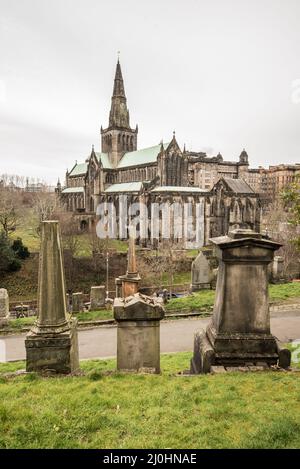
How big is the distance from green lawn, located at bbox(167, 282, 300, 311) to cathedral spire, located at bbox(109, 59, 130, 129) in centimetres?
5537

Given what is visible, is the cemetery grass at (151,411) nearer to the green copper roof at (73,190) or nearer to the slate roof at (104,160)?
the slate roof at (104,160)

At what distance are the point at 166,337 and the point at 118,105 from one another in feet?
196

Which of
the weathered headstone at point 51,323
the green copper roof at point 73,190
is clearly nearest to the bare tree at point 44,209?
the green copper roof at point 73,190

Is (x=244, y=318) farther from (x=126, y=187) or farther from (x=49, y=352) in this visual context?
(x=126, y=187)

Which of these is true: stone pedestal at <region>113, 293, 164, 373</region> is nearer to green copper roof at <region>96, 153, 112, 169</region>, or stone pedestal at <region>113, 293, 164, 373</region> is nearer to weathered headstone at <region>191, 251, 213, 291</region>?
weathered headstone at <region>191, 251, 213, 291</region>

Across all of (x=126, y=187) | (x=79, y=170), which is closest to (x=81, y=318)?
(x=126, y=187)

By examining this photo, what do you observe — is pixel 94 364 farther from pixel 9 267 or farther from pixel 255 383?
pixel 9 267

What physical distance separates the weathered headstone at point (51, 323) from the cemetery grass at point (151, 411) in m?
0.43

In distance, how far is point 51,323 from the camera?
17.1 ft

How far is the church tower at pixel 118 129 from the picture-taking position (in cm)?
6078

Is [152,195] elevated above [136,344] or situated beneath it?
elevated above

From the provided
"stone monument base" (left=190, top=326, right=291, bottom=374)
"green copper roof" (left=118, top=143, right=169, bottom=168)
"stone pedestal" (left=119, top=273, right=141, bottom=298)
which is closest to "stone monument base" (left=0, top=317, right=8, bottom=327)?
"stone pedestal" (left=119, top=273, right=141, bottom=298)

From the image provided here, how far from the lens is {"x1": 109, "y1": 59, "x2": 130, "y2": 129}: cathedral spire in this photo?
2395 inches
